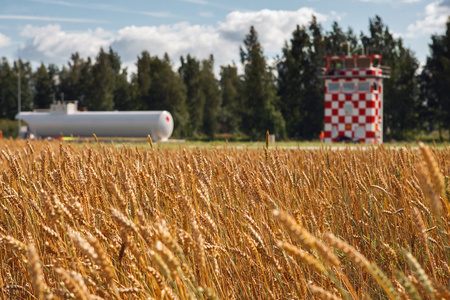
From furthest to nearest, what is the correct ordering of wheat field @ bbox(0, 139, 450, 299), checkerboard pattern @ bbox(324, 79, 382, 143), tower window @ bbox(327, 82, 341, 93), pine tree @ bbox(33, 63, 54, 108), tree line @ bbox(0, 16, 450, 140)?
1. pine tree @ bbox(33, 63, 54, 108)
2. tree line @ bbox(0, 16, 450, 140)
3. tower window @ bbox(327, 82, 341, 93)
4. checkerboard pattern @ bbox(324, 79, 382, 143)
5. wheat field @ bbox(0, 139, 450, 299)

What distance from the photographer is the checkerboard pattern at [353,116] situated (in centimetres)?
1755

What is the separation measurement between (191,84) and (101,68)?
272 inches

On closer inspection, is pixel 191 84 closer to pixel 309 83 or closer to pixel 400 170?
pixel 309 83

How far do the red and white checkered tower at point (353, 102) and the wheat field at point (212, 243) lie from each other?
48.7ft

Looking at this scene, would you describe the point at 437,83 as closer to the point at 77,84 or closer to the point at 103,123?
the point at 103,123

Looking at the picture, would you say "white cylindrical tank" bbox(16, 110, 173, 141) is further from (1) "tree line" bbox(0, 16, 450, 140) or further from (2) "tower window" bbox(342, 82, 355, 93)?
(1) "tree line" bbox(0, 16, 450, 140)

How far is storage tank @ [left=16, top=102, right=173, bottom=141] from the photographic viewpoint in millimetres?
18141

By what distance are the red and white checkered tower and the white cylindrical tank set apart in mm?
6310

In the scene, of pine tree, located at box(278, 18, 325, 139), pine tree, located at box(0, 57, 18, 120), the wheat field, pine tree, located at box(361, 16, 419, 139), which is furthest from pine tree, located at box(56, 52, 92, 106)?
the wheat field

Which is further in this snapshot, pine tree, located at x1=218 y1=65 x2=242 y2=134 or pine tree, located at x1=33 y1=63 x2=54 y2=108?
pine tree, located at x1=218 y1=65 x2=242 y2=134

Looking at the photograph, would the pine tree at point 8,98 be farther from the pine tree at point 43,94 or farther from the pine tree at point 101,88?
the pine tree at point 101,88

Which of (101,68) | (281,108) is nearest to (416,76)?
(281,108)

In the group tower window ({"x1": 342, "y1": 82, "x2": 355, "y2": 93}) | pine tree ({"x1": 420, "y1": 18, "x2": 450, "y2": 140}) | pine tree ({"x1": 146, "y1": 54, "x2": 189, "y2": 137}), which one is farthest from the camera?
pine tree ({"x1": 146, "y1": 54, "x2": 189, "y2": 137})

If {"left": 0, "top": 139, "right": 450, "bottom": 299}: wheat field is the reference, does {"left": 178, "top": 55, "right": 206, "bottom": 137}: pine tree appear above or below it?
above
